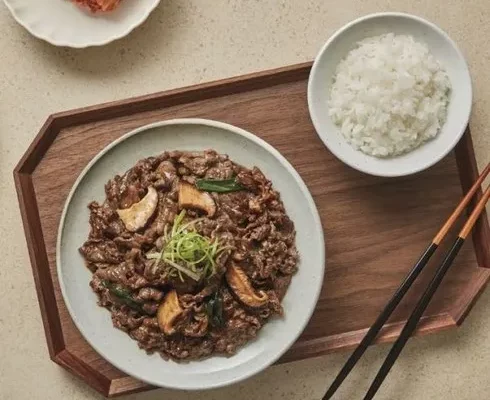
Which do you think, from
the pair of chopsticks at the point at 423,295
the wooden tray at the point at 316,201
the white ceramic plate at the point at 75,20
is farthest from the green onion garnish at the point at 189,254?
the white ceramic plate at the point at 75,20

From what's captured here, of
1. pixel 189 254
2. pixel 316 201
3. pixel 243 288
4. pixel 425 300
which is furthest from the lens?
pixel 316 201

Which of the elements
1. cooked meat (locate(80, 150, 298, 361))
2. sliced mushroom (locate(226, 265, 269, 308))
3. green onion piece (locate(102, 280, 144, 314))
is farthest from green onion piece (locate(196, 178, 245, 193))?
green onion piece (locate(102, 280, 144, 314))

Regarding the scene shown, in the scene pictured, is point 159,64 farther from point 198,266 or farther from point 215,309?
point 215,309

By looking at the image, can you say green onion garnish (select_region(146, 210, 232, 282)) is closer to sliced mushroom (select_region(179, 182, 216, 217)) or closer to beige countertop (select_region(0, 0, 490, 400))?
sliced mushroom (select_region(179, 182, 216, 217))

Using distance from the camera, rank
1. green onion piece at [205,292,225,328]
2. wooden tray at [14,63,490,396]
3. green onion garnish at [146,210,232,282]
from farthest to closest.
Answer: wooden tray at [14,63,490,396]
green onion piece at [205,292,225,328]
green onion garnish at [146,210,232,282]

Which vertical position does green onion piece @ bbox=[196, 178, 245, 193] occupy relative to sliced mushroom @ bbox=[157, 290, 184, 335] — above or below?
above

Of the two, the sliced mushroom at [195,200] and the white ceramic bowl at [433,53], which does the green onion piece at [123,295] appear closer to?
the sliced mushroom at [195,200]

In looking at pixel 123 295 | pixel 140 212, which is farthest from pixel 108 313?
pixel 140 212
